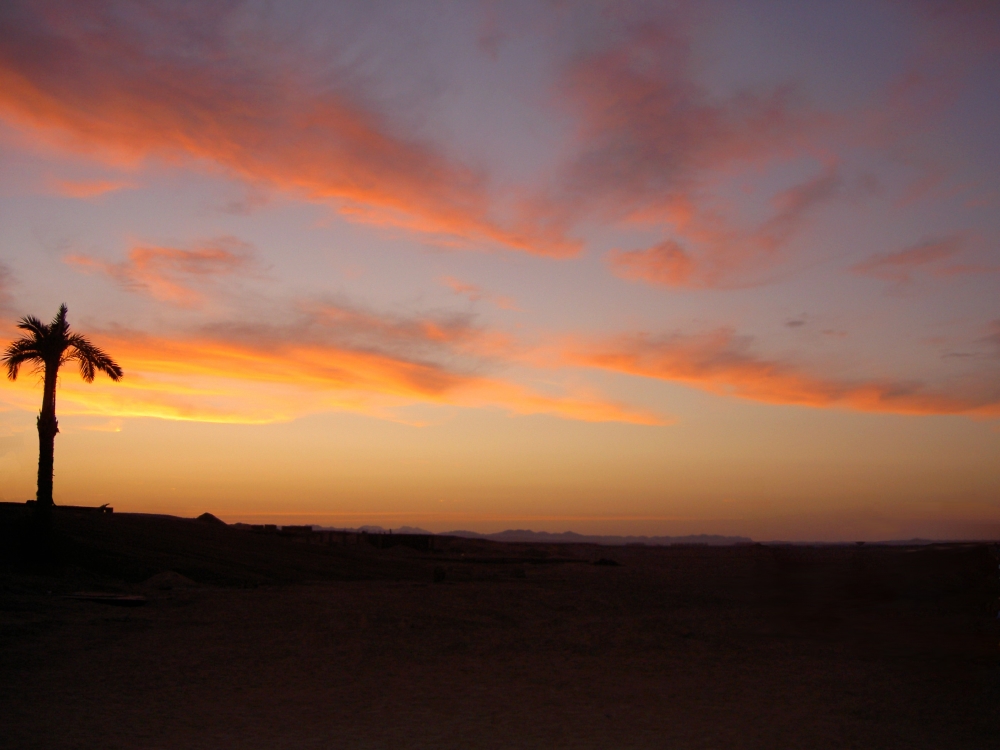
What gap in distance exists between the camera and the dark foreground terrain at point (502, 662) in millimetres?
11219

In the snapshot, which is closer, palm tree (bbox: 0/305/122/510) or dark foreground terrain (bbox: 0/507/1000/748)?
dark foreground terrain (bbox: 0/507/1000/748)

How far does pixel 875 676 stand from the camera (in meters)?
15.6

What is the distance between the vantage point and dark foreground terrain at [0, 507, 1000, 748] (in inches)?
442

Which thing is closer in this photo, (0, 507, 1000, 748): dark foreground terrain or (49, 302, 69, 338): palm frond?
(0, 507, 1000, 748): dark foreground terrain

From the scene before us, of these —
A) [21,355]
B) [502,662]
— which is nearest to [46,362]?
[21,355]

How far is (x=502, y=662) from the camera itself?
1670 centimetres

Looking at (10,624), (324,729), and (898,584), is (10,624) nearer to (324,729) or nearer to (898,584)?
(324,729)

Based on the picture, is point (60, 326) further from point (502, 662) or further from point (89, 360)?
point (502, 662)

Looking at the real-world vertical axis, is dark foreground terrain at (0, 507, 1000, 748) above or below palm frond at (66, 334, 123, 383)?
below

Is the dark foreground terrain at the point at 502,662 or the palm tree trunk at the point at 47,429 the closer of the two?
the dark foreground terrain at the point at 502,662

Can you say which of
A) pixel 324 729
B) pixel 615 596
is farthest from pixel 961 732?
pixel 615 596

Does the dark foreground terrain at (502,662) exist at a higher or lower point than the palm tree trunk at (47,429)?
lower

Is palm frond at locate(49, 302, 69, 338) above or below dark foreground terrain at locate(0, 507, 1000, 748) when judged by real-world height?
above

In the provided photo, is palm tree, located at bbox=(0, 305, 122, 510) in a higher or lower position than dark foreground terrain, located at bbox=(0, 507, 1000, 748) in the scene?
higher
